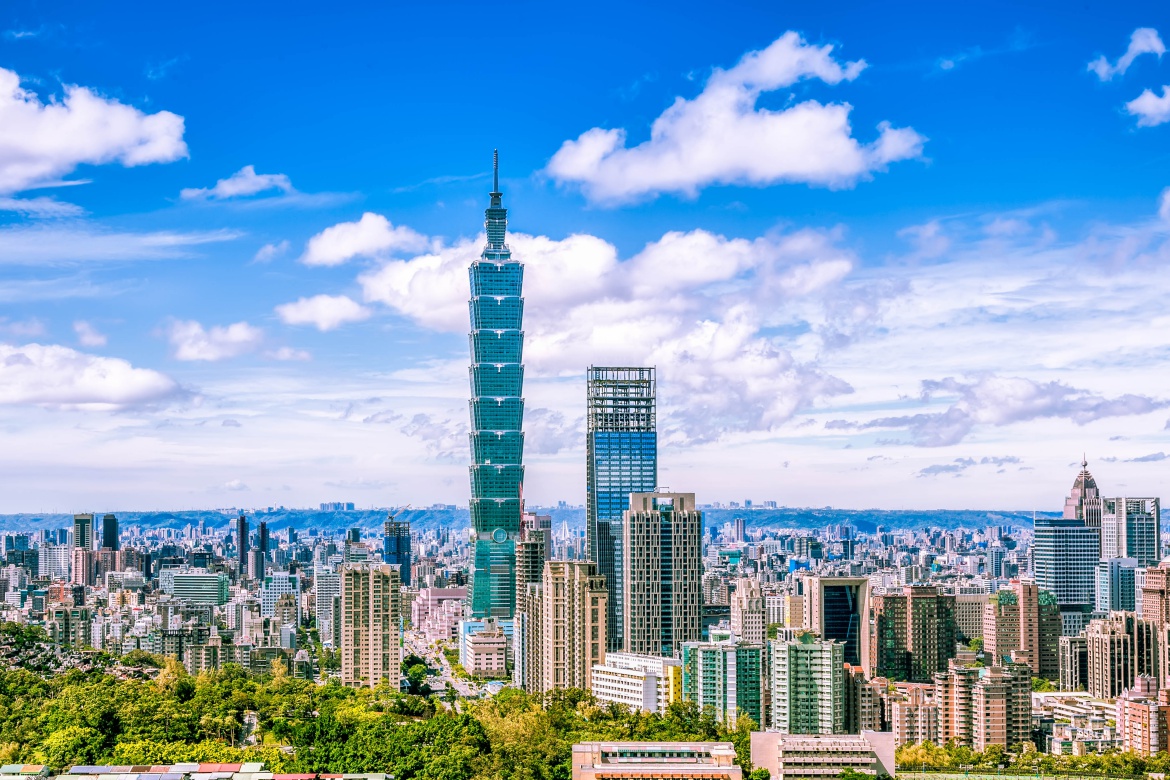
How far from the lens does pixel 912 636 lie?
106 feet

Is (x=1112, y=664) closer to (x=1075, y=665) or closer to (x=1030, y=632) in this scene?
Answer: (x=1075, y=665)

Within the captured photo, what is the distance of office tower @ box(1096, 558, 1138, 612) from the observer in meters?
Answer: 43.7

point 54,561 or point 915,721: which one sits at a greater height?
point 915,721

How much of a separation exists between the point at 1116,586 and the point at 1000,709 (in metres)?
22.1

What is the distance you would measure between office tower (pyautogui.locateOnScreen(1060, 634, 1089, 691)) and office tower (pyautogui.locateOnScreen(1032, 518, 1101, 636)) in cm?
1462

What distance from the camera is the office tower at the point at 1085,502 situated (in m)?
49.8

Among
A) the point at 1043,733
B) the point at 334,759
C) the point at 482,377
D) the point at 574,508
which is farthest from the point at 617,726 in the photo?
the point at 574,508

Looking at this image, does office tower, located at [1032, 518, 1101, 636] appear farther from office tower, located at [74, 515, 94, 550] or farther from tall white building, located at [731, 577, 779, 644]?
office tower, located at [74, 515, 94, 550]

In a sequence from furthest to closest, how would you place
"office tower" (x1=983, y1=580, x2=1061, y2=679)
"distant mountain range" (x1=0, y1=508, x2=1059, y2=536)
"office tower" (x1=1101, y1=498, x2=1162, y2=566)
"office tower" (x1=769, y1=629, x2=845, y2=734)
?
"distant mountain range" (x1=0, y1=508, x2=1059, y2=536), "office tower" (x1=1101, y1=498, x2=1162, y2=566), "office tower" (x1=983, y1=580, x2=1061, y2=679), "office tower" (x1=769, y1=629, x2=845, y2=734)

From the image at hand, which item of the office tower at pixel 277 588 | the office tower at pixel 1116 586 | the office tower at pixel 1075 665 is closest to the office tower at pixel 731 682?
the office tower at pixel 1075 665

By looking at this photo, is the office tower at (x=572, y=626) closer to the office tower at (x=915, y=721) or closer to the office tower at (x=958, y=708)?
the office tower at (x=915, y=721)

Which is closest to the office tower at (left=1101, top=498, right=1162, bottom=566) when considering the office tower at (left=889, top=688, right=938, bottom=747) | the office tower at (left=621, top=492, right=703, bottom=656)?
the office tower at (left=621, top=492, right=703, bottom=656)

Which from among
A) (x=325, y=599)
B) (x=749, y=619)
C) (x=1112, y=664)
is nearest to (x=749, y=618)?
(x=749, y=619)

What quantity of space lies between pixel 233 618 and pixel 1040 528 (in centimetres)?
2411
